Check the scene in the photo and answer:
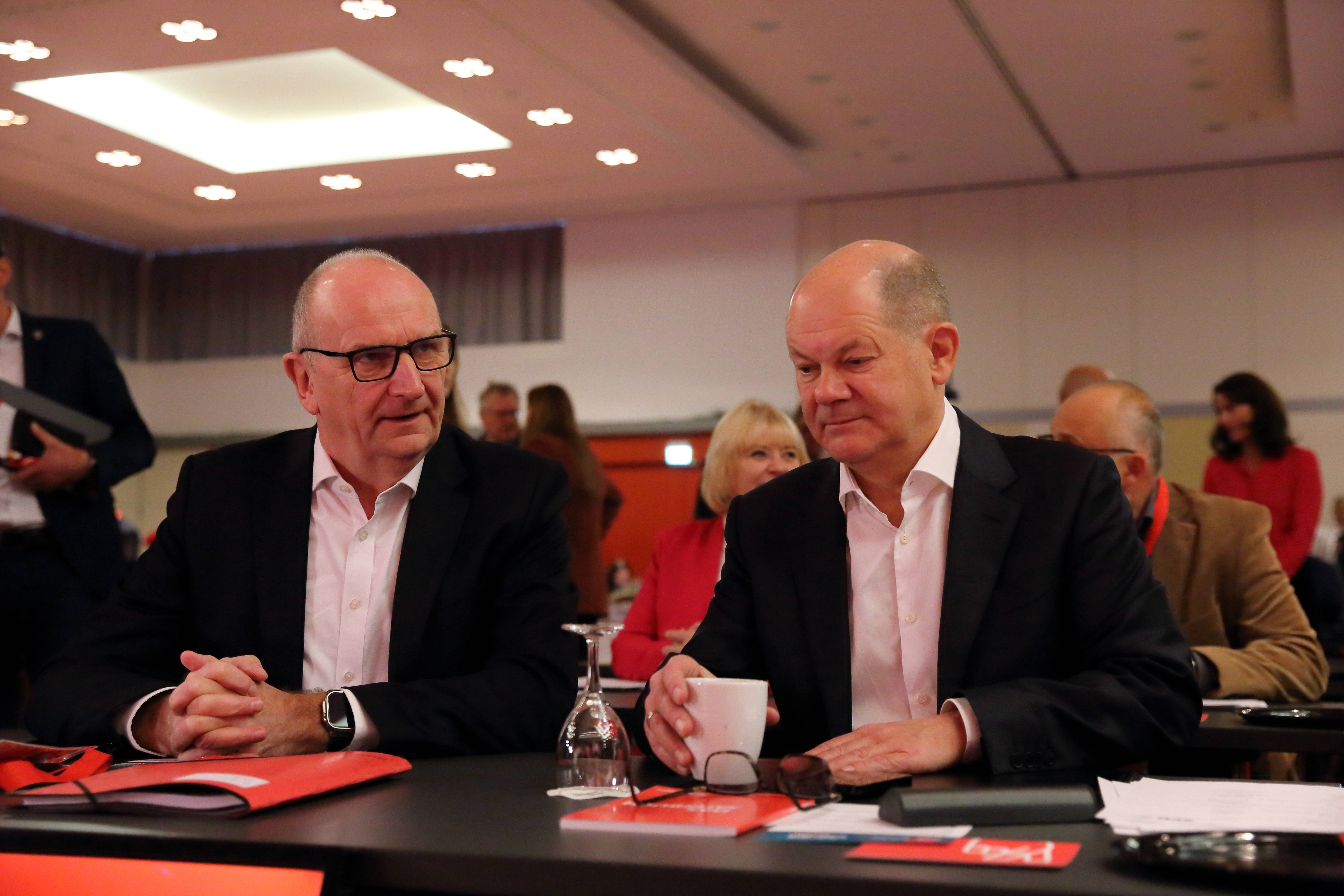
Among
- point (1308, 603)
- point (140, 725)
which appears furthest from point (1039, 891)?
point (1308, 603)

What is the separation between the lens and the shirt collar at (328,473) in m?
2.09

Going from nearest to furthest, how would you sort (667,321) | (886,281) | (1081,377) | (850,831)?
(850,831)
(886,281)
(1081,377)
(667,321)

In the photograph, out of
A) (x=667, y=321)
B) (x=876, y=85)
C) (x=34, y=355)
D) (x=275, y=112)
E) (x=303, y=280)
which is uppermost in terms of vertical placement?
(x=275, y=112)

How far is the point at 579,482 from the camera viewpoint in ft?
17.4

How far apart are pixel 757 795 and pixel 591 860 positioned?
1.16ft

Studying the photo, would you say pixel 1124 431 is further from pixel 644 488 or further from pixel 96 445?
pixel 644 488

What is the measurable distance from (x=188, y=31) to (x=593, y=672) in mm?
5033

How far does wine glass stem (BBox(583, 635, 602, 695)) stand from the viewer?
145cm

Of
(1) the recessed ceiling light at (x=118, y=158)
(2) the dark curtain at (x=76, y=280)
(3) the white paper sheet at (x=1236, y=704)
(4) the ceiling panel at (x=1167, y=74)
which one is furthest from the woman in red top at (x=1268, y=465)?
(2) the dark curtain at (x=76, y=280)

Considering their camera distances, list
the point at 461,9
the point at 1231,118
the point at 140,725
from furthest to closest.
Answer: the point at 1231,118, the point at 461,9, the point at 140,725

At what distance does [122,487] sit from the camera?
10.5 metres

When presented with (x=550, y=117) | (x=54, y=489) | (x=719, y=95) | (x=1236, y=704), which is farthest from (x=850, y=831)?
(x=550, y=117)

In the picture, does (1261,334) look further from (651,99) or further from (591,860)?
(591,860)

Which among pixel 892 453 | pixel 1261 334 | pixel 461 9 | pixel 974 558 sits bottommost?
pixel 974 558
